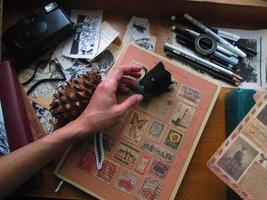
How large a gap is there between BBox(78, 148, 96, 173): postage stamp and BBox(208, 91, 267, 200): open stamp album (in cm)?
24

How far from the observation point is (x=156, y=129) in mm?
869

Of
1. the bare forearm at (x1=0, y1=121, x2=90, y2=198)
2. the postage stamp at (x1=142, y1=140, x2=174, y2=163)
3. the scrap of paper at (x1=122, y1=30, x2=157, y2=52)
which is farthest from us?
the scrap of paper at (x1=122, y1=30, x2=157, y2=52)

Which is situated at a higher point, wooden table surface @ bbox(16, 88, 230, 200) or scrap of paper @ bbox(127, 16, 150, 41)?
scrap of paper @ bbox(127, 16, 150, 41)

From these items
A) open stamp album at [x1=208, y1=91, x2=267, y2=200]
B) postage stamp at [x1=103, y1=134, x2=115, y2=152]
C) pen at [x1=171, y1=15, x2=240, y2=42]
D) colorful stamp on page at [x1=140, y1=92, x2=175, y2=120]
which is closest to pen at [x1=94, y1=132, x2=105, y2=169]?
postage stamp at [x1=103, y1=134, x2=115, y2=152]

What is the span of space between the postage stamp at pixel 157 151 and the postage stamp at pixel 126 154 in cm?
2

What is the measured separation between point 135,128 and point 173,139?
83 mm

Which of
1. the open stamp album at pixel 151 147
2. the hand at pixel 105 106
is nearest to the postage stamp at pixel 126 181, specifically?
the open stamp album at pixel 151 147

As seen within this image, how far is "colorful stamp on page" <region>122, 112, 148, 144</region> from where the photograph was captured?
0.86 m

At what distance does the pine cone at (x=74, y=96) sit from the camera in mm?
829

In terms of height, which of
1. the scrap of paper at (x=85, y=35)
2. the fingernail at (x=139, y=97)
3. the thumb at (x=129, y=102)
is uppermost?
the scrap of paper at (x=85, y=35)

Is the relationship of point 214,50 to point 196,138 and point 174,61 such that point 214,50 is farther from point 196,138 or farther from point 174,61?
point 196,138

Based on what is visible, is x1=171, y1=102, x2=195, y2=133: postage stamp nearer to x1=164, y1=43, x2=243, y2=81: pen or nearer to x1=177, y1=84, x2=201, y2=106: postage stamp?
x1=177, y1=84, x2=201, y2=106: postage stamp

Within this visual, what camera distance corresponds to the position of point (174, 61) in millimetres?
933

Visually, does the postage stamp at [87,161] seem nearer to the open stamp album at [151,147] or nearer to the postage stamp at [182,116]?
the open stamp album at [151,147]
